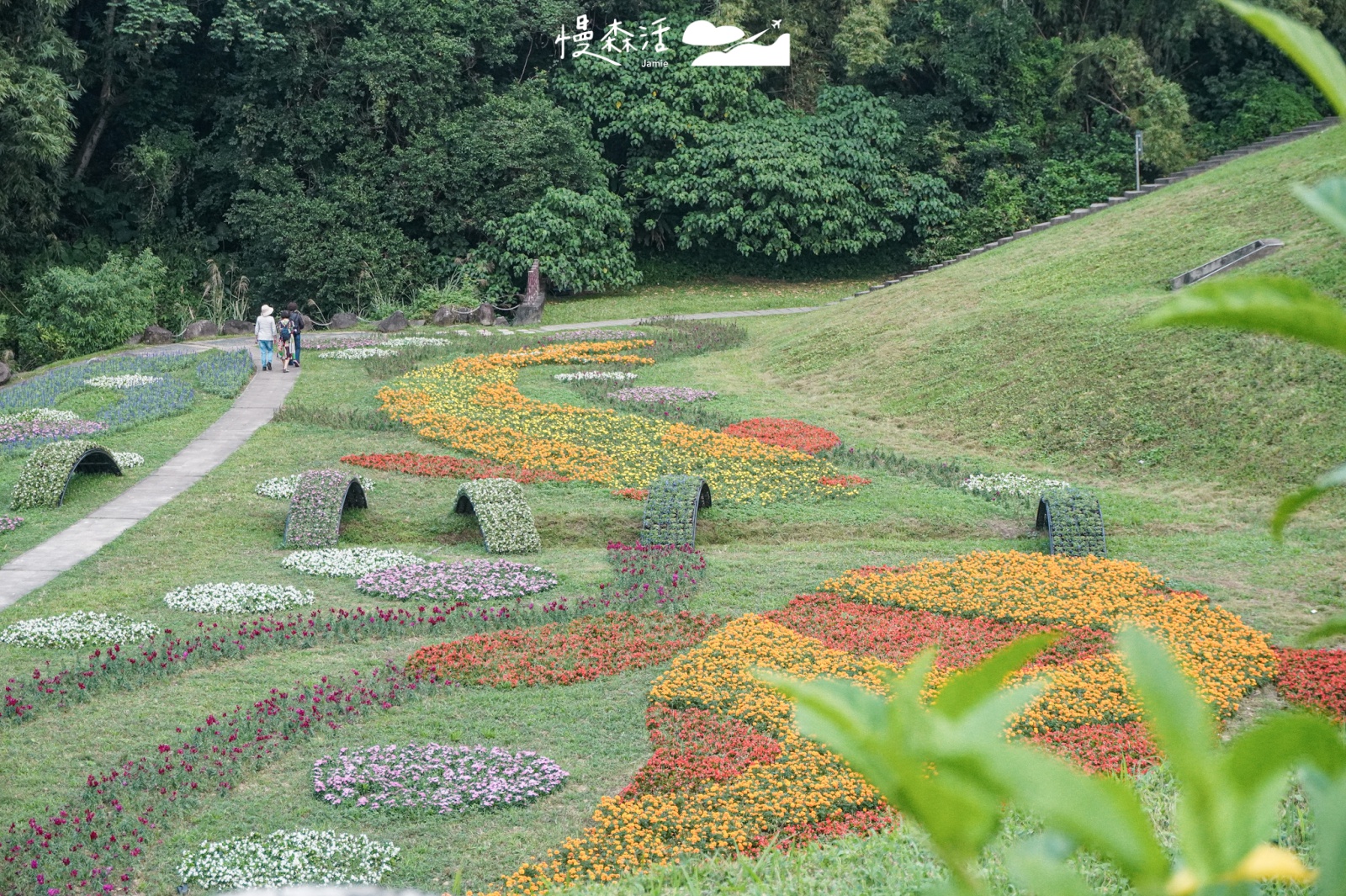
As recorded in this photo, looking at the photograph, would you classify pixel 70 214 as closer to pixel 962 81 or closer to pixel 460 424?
pixel 460 424

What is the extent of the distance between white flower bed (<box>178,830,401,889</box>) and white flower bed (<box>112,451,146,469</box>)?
396 inches

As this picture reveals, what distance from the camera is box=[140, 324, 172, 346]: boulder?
88.4 feet

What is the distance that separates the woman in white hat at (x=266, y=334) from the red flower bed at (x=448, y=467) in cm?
731

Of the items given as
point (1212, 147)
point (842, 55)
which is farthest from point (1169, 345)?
point (842, 55)

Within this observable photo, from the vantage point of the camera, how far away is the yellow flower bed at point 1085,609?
26.0ft

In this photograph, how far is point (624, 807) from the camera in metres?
6.50

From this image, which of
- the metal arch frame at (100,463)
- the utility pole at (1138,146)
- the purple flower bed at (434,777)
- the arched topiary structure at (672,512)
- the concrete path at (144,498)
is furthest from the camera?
the utility pole at (1138,146)

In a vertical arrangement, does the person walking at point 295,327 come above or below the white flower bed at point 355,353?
above

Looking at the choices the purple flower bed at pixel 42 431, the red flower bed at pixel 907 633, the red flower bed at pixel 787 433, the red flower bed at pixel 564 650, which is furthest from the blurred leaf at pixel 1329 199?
the purple flower bed at pixel 42 431

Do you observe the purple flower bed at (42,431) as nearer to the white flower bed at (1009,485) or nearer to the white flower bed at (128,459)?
the white flower bed at (128,459)

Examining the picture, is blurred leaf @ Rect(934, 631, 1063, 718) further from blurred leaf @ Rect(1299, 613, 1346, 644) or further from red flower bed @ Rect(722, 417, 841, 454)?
red flower bed @ Rect(722, 417, 841, 454)

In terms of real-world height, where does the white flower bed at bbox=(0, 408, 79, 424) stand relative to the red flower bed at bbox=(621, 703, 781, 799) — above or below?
above

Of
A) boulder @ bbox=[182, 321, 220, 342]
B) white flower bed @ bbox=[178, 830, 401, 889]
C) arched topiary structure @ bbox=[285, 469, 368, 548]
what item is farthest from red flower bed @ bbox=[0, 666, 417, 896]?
boulder @ bbox=[182, 321, 220, 342]

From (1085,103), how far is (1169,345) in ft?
63.7
